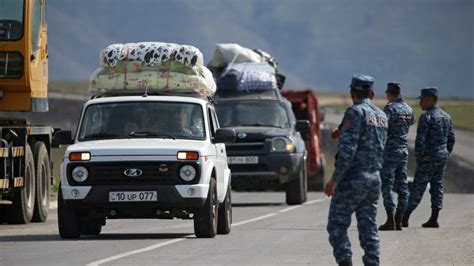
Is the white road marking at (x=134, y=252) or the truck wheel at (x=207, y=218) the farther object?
the truck wheel at (x=207, y=218)

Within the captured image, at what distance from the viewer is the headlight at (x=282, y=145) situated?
31188mm

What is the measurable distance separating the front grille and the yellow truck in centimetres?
429

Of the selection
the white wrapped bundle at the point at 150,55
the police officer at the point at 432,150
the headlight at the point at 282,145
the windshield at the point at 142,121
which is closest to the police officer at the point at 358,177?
the windshield at the point at 142,121

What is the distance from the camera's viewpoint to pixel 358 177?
15445 mm

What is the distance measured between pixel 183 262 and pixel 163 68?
578 centimetres

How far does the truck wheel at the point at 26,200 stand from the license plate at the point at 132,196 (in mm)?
5261

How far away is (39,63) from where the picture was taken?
1042 inches

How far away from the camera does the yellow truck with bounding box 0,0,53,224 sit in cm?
2505

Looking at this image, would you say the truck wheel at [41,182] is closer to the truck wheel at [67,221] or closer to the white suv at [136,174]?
the white suv at [136,174]

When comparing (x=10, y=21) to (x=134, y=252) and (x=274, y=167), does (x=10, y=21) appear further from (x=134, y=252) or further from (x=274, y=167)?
(x=134, y=252)

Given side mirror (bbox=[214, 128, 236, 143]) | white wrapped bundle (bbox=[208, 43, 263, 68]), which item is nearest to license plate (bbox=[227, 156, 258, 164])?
white wrapped bundle (bbox=[208, 43, 263, 68])

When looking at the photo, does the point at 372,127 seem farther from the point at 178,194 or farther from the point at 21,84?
the point at 21,84

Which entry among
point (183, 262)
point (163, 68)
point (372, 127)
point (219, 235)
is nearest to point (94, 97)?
point (163, 68)

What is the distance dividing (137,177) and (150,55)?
2931mm
